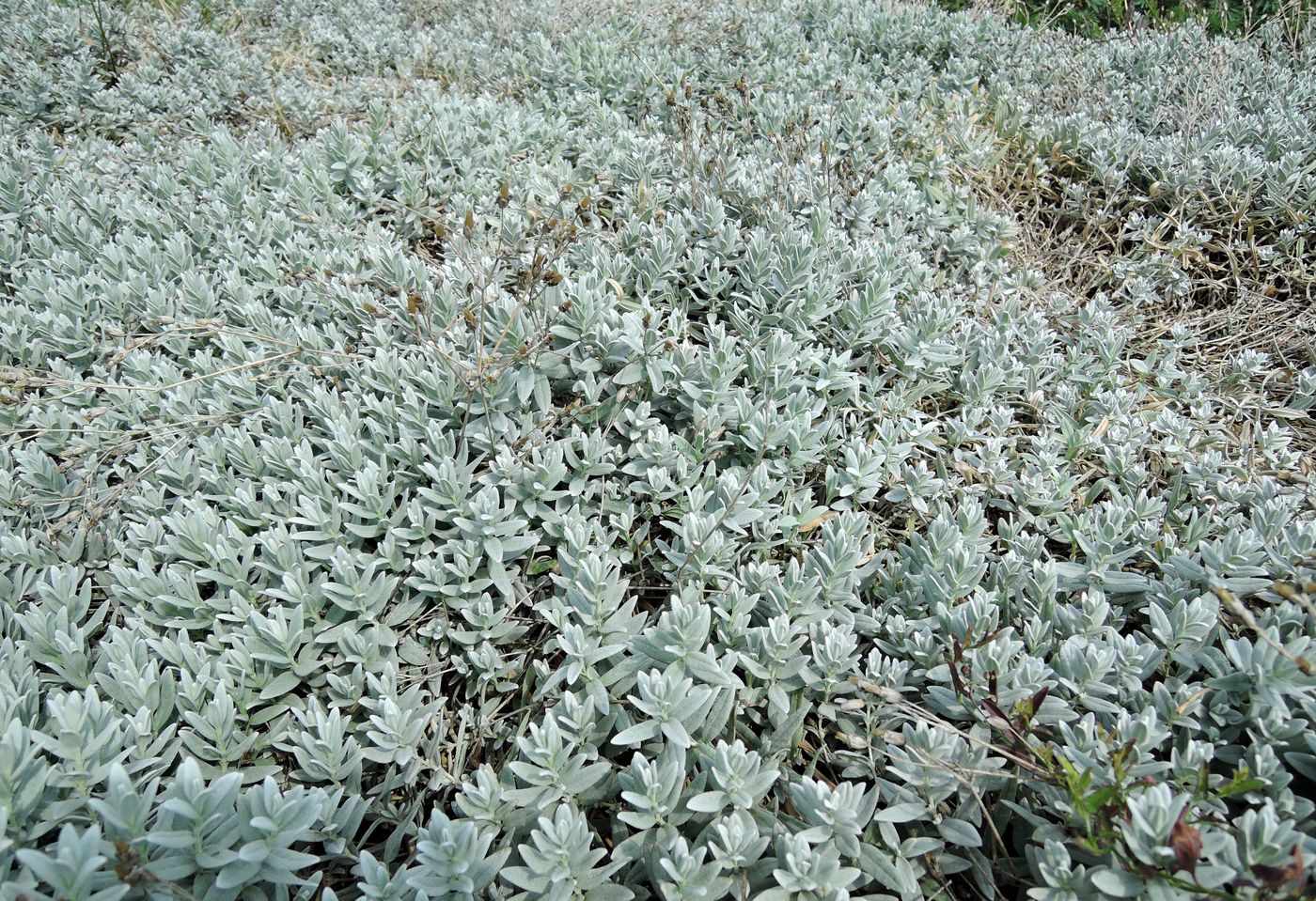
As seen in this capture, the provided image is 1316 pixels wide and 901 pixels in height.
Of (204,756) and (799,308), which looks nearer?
(204,756)

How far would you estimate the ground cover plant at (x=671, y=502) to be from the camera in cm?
165

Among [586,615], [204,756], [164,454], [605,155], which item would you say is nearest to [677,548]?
[586,615]

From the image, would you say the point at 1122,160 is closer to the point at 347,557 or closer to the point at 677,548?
the point at 677,548

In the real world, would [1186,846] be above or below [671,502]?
above

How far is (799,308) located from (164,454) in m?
2.17

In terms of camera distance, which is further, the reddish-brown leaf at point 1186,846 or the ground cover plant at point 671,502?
the ground cover plant at point 671,502

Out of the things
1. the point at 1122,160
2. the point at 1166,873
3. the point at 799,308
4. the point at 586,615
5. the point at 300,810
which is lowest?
the point at 300,810

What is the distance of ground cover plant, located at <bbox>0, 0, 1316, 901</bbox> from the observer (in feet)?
5.41

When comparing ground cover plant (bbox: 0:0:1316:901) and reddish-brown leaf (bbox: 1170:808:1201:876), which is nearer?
reddish-brown leaf (bbox: 1170:808:1201:876)

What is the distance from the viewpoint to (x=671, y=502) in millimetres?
2537

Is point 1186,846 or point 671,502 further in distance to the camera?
point 671,502

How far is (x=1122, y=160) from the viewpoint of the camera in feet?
12.9

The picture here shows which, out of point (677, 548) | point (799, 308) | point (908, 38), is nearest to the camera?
point (677, 548)

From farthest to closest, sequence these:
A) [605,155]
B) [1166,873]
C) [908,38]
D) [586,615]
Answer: [908,38] → [605,155] → [586,615] → [1166,873]
